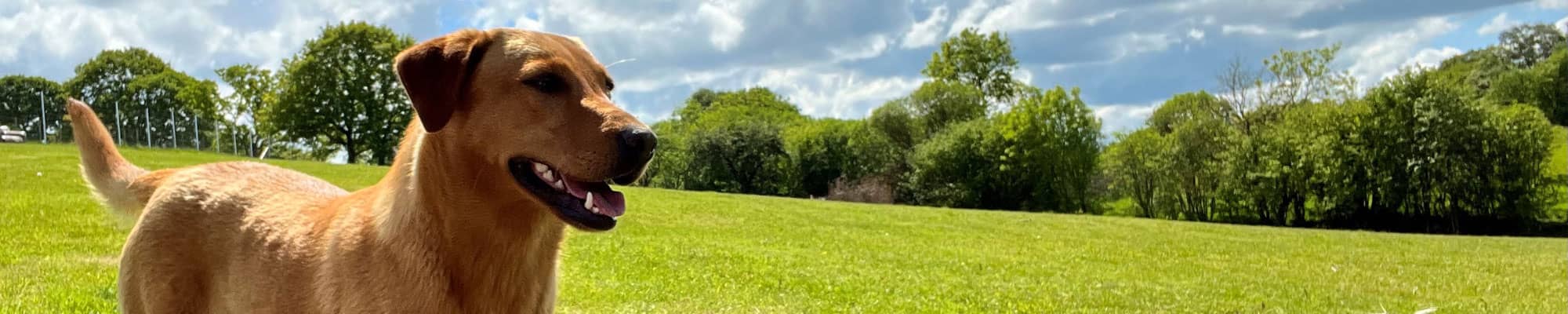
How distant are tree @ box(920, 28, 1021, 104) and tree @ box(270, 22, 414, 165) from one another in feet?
134

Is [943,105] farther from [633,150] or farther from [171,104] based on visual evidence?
[633,150]

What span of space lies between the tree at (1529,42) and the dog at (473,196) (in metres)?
101

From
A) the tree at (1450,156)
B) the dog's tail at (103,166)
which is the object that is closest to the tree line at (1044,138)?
the tree at (1450,156)

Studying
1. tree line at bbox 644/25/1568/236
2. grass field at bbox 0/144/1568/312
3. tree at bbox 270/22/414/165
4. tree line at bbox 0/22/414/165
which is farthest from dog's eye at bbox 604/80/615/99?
tree at bbox 270/22/414/165

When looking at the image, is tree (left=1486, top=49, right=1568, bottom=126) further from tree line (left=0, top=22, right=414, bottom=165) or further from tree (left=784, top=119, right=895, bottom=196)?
tree line (left=0, top=22, right=414, bottom=165)

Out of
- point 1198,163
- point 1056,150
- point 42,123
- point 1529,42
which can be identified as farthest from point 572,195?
point 1529,42

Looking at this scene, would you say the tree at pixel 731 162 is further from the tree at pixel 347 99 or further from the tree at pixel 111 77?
the tree at pixel 111 77

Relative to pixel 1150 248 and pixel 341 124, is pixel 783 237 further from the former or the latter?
pixel 341 124

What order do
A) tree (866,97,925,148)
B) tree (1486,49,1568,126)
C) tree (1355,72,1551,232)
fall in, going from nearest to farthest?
tree (1355,72,1551,232) → tree (1486,49,1568,126) → tree (866,97,925,148)

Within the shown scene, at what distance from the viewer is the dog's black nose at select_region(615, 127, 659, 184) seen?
8.71ft

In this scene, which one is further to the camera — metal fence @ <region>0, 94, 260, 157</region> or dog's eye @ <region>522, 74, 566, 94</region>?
metal fence @ <region>0, 94, 260, 157</region>

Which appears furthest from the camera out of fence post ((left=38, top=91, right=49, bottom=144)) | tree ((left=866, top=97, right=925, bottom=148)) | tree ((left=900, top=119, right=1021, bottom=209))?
tree ((left=866, top=97, right=925, bottom=148))

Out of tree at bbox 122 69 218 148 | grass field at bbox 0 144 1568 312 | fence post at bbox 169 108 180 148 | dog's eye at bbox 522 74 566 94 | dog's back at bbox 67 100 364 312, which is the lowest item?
grass field at bbox 0 144 1568 312

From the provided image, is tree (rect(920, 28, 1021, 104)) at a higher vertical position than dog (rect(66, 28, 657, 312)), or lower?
higher
